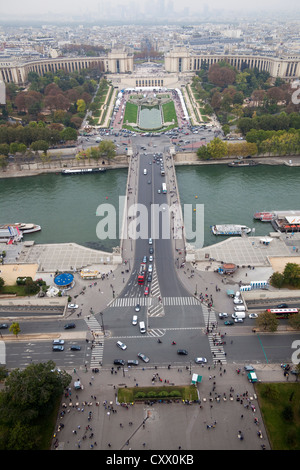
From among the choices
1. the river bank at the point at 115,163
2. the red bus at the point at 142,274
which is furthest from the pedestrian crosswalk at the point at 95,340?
the river bank at the point at 115,163

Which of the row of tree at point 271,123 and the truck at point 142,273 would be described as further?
the row of tree at point 271,123

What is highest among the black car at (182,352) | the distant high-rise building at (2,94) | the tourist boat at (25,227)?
the distant high-rise building at (2,94)

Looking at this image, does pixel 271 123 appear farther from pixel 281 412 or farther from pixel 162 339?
pixel 281 412

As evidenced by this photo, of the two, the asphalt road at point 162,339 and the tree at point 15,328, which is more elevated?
the tree at point 15,328

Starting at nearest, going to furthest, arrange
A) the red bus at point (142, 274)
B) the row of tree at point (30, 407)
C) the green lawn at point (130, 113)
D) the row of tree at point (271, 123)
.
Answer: the row of tree at point (30, 407) → the red bus at point (142, 274) → the row of tree at point (271, 123) → the green lawn at point (130, 113)

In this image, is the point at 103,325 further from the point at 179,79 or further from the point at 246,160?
the point at 179,79

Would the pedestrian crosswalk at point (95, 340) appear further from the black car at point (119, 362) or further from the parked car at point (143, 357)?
the parked car at point (143, 357)

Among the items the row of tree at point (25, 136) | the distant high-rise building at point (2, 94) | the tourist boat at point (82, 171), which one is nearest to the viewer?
the tourist boat at point (82, 171)
